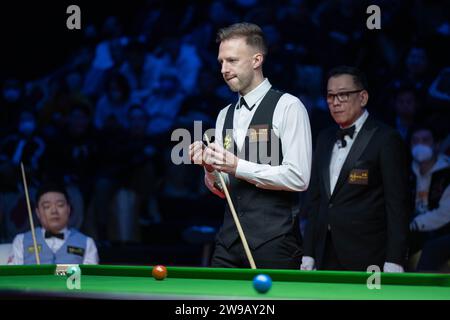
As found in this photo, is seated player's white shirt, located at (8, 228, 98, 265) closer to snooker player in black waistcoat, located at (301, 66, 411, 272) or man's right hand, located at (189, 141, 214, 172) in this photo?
snooker player in black waistcoat, located at (301, 66, 411, 272)

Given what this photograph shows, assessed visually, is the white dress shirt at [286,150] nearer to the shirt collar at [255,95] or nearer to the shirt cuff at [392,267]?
the shirt collar at [255,95]

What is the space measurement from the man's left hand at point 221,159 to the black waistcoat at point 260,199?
150mm

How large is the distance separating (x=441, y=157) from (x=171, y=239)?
244 cm

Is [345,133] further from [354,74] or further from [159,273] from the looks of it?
[159,273]

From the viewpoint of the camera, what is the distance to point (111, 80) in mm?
8359

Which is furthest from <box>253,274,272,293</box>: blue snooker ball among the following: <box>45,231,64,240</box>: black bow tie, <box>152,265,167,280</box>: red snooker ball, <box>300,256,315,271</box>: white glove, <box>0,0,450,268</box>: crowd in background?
<box>0,0,450,268</box>: crowd in background

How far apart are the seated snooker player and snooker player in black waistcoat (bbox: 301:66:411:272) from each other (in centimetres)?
149

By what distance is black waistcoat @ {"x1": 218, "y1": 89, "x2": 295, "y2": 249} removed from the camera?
3.57 meters

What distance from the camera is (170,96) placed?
26.7 feet

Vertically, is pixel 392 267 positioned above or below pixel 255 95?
below

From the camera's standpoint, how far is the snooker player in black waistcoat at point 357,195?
163 inches

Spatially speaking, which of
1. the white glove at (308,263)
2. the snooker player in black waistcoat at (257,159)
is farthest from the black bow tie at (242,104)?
the white glove at (308,263)

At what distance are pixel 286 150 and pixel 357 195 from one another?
32.7 inches

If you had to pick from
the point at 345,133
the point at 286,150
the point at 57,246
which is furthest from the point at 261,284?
the point at 57,246
